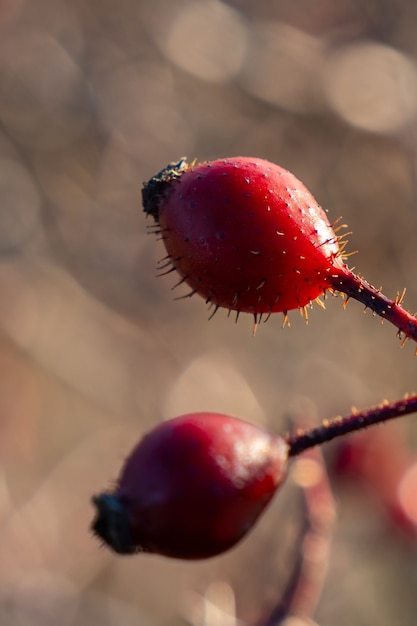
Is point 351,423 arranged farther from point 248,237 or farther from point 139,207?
point 139,207

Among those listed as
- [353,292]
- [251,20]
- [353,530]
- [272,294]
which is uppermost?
[251,20]

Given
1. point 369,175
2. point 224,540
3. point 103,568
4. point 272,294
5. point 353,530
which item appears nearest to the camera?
point 224,540

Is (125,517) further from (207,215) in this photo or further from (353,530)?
(353,530)

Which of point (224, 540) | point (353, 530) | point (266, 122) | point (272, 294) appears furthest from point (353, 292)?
point (266, 122)

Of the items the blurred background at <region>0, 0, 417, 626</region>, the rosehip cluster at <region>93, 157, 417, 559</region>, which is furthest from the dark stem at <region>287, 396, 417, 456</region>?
the blurred background at <region>0, 0, 417, 626</region>

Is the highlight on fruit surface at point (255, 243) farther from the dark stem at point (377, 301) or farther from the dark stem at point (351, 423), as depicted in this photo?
the dark stem at point (351, 423)

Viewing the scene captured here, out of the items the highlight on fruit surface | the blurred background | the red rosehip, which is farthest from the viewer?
the blurred background

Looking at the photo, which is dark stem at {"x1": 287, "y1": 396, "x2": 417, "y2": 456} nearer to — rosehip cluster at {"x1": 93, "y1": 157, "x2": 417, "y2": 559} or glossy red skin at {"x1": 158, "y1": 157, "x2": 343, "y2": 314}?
rosehip cluster at {"x1": 93, "y1": 157, "x2": 417, "y2": 559}
